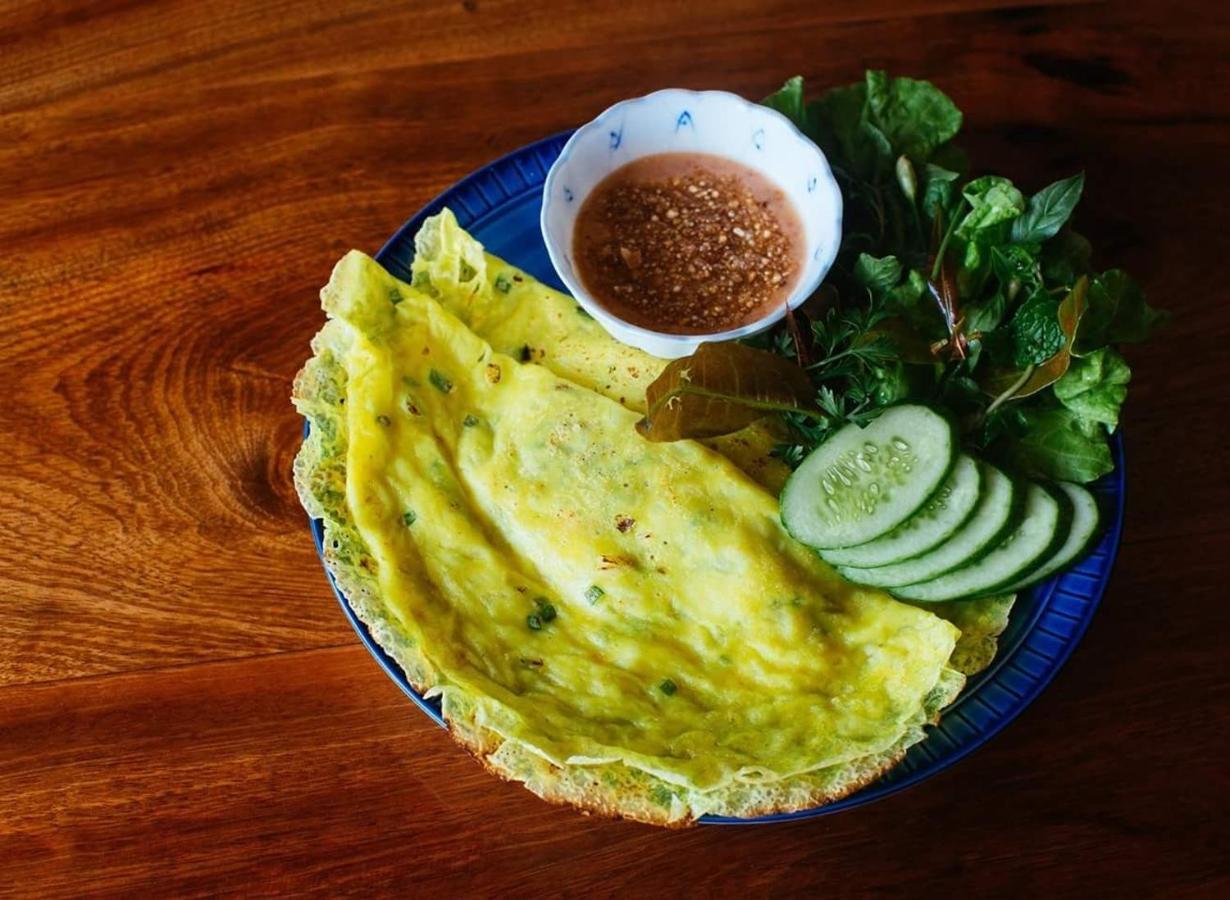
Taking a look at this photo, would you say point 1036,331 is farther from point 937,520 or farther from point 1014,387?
point 937,520

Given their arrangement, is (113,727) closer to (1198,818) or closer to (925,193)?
(925,193)

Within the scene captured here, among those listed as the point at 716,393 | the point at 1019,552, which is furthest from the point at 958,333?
the point at 716,393

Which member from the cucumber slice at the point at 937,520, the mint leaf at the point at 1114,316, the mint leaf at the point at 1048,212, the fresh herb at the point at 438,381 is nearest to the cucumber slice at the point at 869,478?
the cucumber slice at the point at 937,520

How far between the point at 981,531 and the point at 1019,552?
14cm

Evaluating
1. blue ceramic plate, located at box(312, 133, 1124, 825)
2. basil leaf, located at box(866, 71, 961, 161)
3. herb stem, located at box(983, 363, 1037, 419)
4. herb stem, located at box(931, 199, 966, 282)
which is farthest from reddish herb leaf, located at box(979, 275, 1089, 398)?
basil leaf, located at box(866, 71, 961, 161)

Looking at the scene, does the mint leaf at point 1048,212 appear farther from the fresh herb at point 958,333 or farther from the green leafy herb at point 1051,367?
the green leafy herb at point 1051,367

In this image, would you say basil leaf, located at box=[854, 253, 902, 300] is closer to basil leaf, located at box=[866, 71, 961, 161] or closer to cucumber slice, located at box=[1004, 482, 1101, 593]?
basil leaf, located at box=[866, 71, 961, 161]

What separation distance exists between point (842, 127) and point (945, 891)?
2447 mm

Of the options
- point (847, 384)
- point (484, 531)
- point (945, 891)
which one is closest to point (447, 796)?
point (484, 531)

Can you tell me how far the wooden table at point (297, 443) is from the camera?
10.3ft

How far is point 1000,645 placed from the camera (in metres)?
3.09

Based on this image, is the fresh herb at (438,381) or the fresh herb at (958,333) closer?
the fresh herb at (958,333)

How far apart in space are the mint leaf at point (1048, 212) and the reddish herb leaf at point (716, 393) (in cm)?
85

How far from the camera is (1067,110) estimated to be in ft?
12.9
